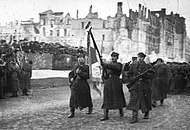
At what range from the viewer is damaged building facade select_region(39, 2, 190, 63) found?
74.0 feet

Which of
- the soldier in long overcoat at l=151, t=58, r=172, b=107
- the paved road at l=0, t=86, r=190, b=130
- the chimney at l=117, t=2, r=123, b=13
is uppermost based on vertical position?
the chimney at l=117, t=2, r=123, b=13

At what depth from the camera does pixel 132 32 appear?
25.0 meters

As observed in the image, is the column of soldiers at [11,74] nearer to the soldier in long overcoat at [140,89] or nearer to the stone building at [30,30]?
the soldier in long overcoat at [140,89]

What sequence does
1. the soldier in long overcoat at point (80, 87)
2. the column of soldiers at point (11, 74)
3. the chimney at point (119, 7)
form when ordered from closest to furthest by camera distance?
the soldier in long overcoat at point (80, 87)
the column of soldiers at point (11, 74)
the chimney at point (119, 7)

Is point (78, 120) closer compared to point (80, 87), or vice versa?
point (78, 120)

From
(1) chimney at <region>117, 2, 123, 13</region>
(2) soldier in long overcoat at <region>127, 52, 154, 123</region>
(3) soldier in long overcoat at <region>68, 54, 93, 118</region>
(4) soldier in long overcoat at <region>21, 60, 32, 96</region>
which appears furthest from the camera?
(1) chimney at <region>117, 2, 123, 13</region>

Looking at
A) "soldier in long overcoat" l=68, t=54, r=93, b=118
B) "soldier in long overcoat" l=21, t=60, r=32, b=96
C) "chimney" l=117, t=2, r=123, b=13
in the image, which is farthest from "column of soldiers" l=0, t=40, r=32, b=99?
"chimney" l=117, t=2, r=123, b=13

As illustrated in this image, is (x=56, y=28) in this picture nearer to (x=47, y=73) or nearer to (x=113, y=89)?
(x=47, y=73)

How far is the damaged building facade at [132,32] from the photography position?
2256 cm

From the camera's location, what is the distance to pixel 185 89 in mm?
14289

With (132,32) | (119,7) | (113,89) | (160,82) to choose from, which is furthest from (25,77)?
(119,7)

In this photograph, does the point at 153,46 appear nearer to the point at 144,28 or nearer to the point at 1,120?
the point at 144,28

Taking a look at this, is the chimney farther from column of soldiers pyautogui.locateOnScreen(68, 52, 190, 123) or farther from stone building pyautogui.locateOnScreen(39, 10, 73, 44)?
column of soldiers pyautogui.locateOnScreen(68, 52, 190, 123)

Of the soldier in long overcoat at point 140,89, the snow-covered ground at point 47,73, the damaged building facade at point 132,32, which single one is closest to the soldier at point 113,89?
the soldier in long overcoat at point 140,89
